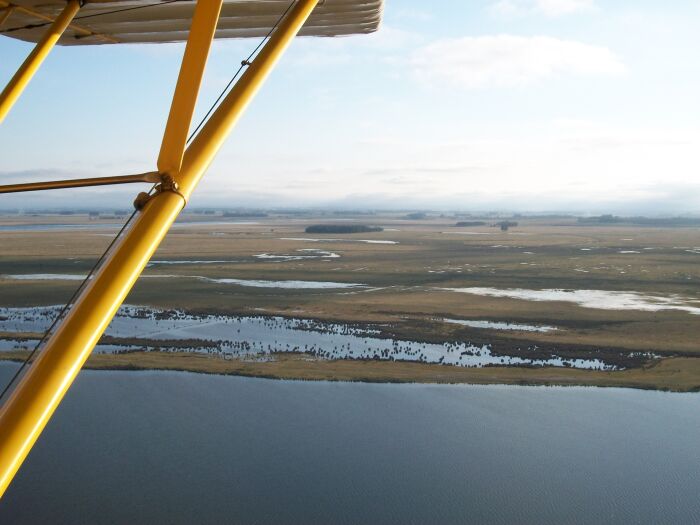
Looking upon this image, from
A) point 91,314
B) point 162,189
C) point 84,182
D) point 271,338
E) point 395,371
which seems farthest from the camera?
point 271,338

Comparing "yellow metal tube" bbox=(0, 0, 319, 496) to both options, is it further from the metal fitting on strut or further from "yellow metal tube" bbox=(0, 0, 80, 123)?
"yellow metal tube" bbox=(0, 0, 80, 123)

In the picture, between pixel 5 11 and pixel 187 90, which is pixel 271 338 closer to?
pixel 5 11

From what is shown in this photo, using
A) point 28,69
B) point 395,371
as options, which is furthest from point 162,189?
point 395,371

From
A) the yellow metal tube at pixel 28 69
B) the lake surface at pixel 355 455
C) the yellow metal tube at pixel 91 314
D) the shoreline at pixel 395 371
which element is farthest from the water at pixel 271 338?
the yellow metal tube at pixel 91 314

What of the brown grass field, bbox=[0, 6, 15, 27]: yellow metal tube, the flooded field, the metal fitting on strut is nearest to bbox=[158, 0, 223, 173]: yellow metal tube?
the metal fitting on strut

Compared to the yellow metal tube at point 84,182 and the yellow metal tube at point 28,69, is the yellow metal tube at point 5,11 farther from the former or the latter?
the yellow metal tube at point 84,182

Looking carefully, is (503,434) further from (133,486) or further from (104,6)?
(104,6)
